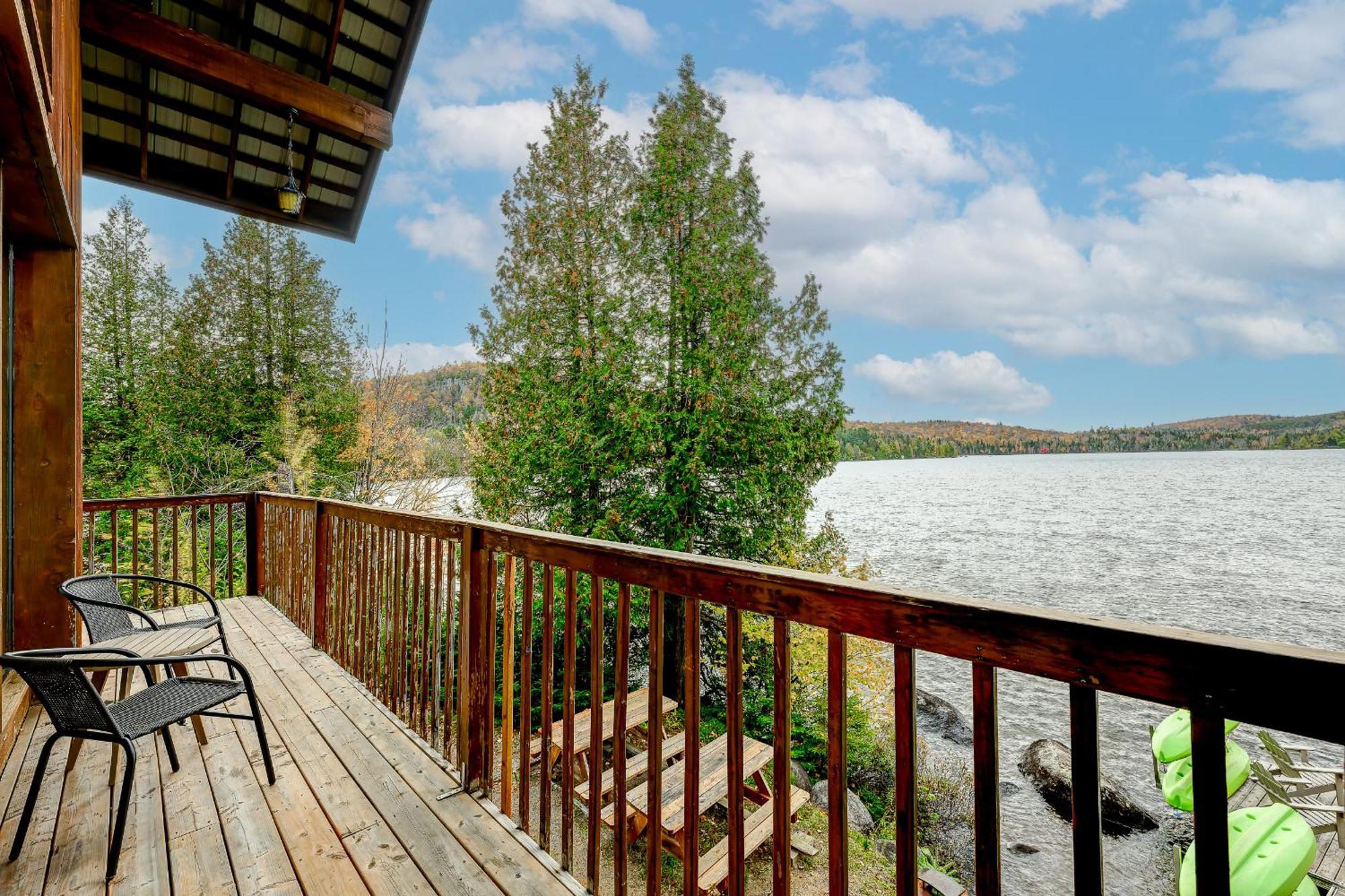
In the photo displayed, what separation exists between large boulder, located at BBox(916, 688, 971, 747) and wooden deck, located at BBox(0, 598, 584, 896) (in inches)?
542

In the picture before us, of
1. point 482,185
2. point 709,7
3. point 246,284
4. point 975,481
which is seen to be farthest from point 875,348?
Result: point 246,284

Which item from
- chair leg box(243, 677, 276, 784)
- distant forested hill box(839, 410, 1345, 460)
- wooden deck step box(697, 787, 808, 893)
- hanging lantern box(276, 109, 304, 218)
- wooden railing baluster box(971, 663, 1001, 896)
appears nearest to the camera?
wooden railing baluster box(971, 663, 1001, 896)

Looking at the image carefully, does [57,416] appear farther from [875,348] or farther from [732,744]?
[875,348]

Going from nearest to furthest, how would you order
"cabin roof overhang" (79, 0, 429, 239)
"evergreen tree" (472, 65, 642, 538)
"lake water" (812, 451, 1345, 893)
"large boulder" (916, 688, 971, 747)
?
"cabin roof overhang" (79, 0, 429, 239)
"lake water" (812, 451, 1345, 893)
"evergreen tree" (472, 65, 642, 538)
"large boulder" (916, 688, 971, 747)

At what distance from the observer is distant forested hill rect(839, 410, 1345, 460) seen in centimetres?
3397

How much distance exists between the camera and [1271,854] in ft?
11.6

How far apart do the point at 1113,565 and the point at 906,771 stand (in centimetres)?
3218

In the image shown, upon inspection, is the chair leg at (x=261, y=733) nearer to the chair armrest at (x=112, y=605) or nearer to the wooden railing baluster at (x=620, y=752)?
the chair armrest at (x=112, y=605)

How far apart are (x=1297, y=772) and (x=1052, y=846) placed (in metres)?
4.67

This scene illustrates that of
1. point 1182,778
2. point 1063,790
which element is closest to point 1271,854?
point 1182,778

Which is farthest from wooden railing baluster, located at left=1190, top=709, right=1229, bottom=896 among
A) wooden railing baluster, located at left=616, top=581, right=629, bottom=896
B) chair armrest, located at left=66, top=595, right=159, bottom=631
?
chair armrest, located at left=66, top=595, right=159, bottom=631

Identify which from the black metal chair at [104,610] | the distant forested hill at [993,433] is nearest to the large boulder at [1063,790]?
the distant forested hill at [993,433]

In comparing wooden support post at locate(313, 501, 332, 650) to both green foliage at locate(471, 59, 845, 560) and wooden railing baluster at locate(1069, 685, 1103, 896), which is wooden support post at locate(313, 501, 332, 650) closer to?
wooden railing baluster at locate(1069, 685, 1103, 896)

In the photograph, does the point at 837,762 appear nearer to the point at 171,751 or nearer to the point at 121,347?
the point at 171,751
